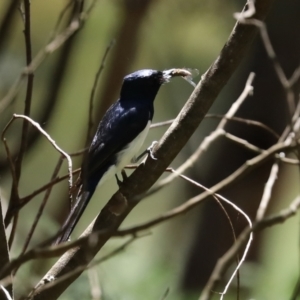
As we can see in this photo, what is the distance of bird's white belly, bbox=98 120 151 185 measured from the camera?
1.57 meters

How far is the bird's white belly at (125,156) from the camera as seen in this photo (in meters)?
1.57

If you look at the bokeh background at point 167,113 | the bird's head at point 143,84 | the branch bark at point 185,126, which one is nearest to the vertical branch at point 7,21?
the bokeh background at point 167,113

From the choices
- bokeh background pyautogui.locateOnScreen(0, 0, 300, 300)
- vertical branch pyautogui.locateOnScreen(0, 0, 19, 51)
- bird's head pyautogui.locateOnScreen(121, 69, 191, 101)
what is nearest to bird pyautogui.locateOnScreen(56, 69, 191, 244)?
bird's head pyautogui.locateOnScreen(121, 69, 191, 101)

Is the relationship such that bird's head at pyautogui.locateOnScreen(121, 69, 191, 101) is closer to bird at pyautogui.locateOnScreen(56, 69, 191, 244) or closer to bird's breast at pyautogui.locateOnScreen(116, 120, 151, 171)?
bird at pyautogui.locateOnScreen(56, 69, 191, 244)

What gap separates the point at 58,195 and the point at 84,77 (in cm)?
68

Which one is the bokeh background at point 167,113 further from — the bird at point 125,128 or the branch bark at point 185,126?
the branch bark at point 185,126

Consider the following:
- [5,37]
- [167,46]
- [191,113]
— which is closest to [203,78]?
[191,113]

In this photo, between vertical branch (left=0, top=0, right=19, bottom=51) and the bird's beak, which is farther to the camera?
vertical branch (left=0, top=0, right=19, bottom=51)

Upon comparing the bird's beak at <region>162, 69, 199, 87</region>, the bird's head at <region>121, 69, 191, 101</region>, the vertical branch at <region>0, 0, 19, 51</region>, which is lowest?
the bird's head at <region>121, 69, 191, 101</region>

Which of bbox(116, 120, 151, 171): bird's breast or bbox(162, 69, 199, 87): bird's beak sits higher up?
bbox(162, 69, 199, 87): bird's beak

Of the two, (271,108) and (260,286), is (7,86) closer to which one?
(271,108)

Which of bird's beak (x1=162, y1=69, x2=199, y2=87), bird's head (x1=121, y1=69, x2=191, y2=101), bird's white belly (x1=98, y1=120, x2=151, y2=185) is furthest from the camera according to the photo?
bird's head (x1=121, y1=69, x2=191, y2=101)

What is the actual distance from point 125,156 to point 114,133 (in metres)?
0.07

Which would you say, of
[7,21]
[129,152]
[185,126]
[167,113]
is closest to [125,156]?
[129,152]
